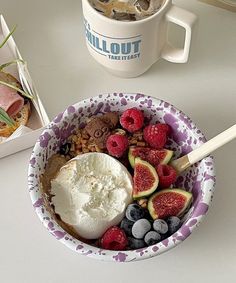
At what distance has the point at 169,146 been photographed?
0.88m

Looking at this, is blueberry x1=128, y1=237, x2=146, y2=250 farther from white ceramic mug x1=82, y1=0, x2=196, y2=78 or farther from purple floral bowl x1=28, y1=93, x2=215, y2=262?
white ceramic mug x1=82, y1=0, x2=196, y2=78

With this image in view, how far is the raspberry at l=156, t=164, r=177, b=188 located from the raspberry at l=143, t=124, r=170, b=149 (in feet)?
0.12

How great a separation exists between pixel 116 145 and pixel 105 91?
0.15 meters

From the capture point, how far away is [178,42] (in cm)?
100

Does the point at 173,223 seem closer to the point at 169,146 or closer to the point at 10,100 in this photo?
the point at 169,146

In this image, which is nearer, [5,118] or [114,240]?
[114,240]

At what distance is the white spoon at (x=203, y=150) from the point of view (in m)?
0.79

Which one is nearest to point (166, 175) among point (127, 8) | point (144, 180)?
point (144, 180)

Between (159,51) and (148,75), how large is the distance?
56 mm

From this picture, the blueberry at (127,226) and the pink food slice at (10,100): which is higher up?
the pink food slice at (10,100)

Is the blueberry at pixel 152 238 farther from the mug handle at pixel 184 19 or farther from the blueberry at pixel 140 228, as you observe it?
the mug handle at pixel 184 19

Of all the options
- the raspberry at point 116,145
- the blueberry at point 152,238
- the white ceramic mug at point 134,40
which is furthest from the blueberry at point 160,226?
the white ceramic mug at point 134,40

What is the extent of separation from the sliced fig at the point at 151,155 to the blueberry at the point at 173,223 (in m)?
0.09

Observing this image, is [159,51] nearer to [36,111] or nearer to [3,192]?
[36,111]
